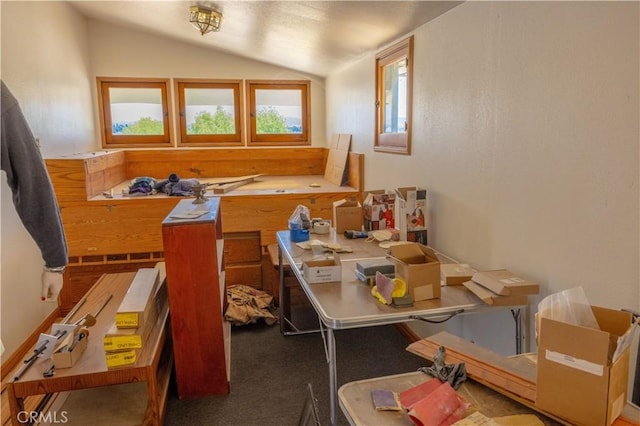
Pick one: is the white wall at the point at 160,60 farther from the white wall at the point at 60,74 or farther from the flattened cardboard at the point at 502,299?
the flattened cardboard at the point at 502,299

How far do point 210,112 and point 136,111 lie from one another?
0.79 meters

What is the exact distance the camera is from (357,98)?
3635 mm

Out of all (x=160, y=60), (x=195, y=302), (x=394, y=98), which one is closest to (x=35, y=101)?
(x=160, y=60)

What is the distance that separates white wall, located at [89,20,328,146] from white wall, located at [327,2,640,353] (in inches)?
106

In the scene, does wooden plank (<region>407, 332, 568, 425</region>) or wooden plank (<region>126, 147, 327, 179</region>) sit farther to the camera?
wooden plank (<region>126, 147, 327, 179</region>)

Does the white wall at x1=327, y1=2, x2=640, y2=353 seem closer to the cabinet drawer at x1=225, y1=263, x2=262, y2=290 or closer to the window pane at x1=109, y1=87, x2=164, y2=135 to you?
the cabinet drawer at x1=225, y1=263, x2=262, y2=290

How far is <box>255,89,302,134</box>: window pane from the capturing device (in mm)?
4891

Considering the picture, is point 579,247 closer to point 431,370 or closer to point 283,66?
point 431,370

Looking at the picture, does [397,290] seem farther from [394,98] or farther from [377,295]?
[394,98]

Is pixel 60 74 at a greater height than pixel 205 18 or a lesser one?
lesser

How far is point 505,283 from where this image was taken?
1.58 m

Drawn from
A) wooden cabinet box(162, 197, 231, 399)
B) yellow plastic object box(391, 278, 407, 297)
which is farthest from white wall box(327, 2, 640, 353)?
wooden cabinet box(162, 197, 231, 399)

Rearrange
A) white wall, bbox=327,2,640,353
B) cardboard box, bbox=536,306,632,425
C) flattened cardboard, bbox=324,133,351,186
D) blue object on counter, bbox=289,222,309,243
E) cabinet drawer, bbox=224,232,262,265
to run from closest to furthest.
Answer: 1. cardboard box, bbox=536,306,632,425
2. white wall, bbox=327,2,640,353
3. blue object on counter, bbox=289,222,309,243
4. cabinet drawer, bbox=224,232,262,265
5. flattened cardboard, bbox=324,133,351,186

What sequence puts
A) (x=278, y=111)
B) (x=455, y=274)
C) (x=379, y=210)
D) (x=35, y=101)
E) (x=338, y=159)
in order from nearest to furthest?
1. (x=455, y=274)
2. (x=379, y=210)
3. (x=35, y=101)
4. (x=338, y=159)
5. (x=278, y=111)
